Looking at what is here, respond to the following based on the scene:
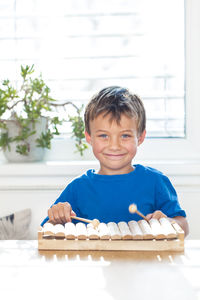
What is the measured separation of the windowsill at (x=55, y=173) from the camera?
186cm

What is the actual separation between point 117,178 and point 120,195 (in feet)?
0.17

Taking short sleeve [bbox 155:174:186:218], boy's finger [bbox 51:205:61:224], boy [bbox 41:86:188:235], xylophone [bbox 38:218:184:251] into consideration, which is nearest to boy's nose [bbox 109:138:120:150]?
boy [bbox 41:86:188:235]

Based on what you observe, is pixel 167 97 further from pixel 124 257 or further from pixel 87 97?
pixel 124 257

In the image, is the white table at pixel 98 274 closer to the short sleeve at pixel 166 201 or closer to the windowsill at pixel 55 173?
the short sleeve at pixel 166 201

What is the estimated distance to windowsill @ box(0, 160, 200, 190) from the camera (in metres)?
1.86

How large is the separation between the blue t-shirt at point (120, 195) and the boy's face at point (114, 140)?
0.04 meters

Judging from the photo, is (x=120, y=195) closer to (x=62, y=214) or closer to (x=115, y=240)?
(x=62, y=214)

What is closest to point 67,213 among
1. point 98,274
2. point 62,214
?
point 62,214

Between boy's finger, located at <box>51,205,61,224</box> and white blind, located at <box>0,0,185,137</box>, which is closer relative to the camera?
boy's finger, located at <box>51,205,61,224</box>

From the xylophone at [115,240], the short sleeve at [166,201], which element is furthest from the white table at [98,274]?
the short sleeve at [166,201]

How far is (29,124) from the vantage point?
193 centimetres

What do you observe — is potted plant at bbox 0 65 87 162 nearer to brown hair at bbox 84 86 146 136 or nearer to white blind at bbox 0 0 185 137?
white blind at bbox 0 0 185 137

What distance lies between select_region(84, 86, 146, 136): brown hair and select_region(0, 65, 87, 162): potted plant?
→ 53 centimetres

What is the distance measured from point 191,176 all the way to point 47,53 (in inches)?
31.7
